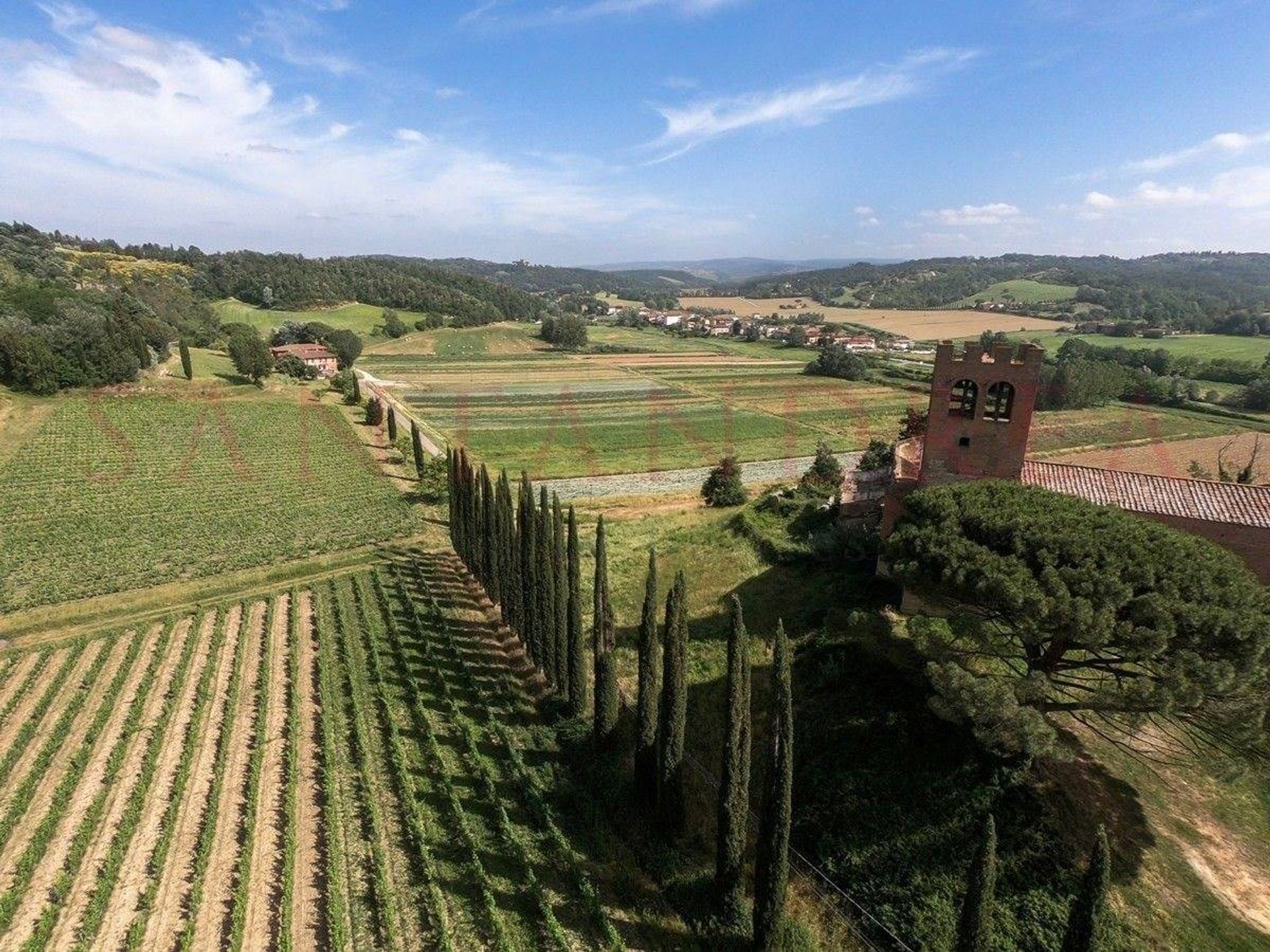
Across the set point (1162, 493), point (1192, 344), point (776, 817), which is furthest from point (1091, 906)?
point (1192, 344)

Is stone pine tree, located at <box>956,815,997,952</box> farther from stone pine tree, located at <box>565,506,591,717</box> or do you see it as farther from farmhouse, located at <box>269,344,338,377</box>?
farmhouse, located at <box>269,344,338,377</box>

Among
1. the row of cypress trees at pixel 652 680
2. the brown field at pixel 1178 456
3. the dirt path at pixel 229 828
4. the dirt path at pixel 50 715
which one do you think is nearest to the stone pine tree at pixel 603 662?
the row of cypress trees at pixel 652 680

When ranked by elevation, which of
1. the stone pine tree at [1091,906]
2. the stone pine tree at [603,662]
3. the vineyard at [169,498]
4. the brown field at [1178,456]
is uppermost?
the stone pine tree at [1091,906]

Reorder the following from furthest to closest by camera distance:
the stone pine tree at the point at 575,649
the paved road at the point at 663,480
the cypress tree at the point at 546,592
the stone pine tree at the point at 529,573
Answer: the paved road at the point at 663,480 < the stone pine tree at the point at 529,573 < the cypress tree at the point at 546,592 < the stone pine tree at the point at 575,649

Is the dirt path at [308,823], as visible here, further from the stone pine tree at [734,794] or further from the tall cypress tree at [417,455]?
the tall cypress tree at [417,455]

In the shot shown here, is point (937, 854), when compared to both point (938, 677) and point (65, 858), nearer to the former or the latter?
point (938, 677)
